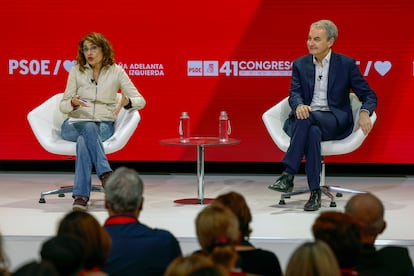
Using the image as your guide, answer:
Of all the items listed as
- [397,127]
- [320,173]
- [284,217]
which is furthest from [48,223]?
[397,127]

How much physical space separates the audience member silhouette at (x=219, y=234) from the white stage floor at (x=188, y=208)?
1949mm

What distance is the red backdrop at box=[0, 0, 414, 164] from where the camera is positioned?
24.7 ft

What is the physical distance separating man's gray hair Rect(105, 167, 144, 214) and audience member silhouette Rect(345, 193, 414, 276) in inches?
31.3

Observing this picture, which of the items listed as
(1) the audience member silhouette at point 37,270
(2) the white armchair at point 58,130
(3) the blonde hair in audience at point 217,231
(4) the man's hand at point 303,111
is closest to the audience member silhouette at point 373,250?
(3) the blonde hair in audience at point 217,231

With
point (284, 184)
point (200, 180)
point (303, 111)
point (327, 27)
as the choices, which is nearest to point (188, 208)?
point (200, 180)

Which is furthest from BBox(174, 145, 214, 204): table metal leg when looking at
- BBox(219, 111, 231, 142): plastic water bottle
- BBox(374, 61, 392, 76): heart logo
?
BBox(374, 61, 392, 76): heart logo

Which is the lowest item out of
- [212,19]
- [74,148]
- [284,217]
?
[284,217]

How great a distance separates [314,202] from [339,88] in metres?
0.84

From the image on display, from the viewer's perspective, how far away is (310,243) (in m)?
2.25

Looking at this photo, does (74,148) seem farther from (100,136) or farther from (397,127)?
(397,127)

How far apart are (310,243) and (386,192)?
478cm

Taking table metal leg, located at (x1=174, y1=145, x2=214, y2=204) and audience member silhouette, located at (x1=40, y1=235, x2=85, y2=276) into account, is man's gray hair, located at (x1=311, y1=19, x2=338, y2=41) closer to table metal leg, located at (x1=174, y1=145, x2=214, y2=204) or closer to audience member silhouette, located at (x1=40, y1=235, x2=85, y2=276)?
table metal leg, located at (x1=174, y1=145, x2=214, y2=204)

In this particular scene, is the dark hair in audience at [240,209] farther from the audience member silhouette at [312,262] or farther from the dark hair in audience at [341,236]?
the audience member silhouette at [312,262]

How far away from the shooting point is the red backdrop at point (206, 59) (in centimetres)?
752
